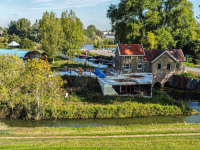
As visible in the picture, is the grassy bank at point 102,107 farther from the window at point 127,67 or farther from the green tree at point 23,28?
the green tree at point 23,28

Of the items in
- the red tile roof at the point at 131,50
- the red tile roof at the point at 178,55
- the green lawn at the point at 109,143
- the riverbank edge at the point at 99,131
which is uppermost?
the red tile roof at the point at 131,50

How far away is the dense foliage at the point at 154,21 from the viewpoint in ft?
138

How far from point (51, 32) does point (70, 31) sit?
4120 millimetres

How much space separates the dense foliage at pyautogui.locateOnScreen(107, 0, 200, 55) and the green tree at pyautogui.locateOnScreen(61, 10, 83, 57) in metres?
8.60

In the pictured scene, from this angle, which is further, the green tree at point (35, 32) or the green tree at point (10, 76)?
the green tree at point (35, 32)

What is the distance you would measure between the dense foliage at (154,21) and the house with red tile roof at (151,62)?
412cm

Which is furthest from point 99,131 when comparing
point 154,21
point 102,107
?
point 154,21

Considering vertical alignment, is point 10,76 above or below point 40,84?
above

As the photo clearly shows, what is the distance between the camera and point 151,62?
1473 inches

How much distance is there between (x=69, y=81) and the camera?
32.6m

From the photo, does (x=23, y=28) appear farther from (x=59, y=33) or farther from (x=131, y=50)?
(x=131, y=50)

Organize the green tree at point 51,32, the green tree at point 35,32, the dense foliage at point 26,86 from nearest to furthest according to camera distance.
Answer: the dense foliage at point 26,86 < the green tree at point 51,32 < the green tree at point 35,32

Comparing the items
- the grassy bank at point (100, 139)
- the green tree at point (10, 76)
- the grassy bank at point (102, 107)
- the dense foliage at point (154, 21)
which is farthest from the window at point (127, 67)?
the grassy bank at point (100, 139)

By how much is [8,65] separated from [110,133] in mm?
12343
